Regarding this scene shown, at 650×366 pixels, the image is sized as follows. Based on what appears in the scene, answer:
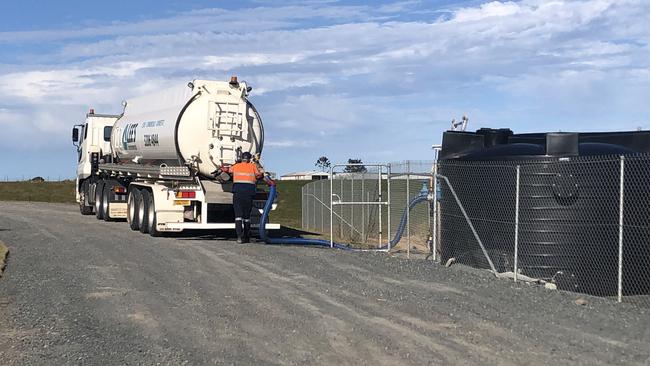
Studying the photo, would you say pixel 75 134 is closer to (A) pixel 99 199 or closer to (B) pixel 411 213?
(A) pixel 99 199

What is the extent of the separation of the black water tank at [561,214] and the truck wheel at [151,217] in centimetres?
854

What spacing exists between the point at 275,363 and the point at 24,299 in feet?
15.9

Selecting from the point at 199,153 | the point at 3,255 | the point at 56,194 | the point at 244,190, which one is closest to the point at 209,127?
the point at 199,153

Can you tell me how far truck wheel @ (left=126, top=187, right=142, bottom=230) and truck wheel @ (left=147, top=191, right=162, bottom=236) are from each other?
0.99m

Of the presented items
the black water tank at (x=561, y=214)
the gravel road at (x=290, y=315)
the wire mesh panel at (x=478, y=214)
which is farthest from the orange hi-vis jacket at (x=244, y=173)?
the black water tank at (x=561, y=214)

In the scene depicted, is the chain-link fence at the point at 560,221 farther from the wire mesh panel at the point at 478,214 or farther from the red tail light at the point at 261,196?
the red tail light at the point at 261,196

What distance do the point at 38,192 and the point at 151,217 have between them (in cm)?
3903

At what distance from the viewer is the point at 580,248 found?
12.1 meters

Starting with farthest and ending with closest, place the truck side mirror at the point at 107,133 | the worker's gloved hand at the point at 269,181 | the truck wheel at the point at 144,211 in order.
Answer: the truck side mirror at the point at 107,133 → the truck wheel at the point at 144,211 → the worker's gloved hand at the point at 269,181

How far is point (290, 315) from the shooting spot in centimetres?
927

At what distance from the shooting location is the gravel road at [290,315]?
746cm

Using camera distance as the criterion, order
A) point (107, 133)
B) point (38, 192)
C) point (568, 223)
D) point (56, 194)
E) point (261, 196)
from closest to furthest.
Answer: point (568, 223), point (261, 196), point (107, 133), point (56, 194), point (38, 192)

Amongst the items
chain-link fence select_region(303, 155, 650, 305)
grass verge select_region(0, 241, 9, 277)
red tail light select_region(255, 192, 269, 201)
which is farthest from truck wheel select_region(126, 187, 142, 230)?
chain-link fence select_region(303, 155, 650, 305)

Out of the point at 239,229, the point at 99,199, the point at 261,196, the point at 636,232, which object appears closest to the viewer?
the point at 636,232
